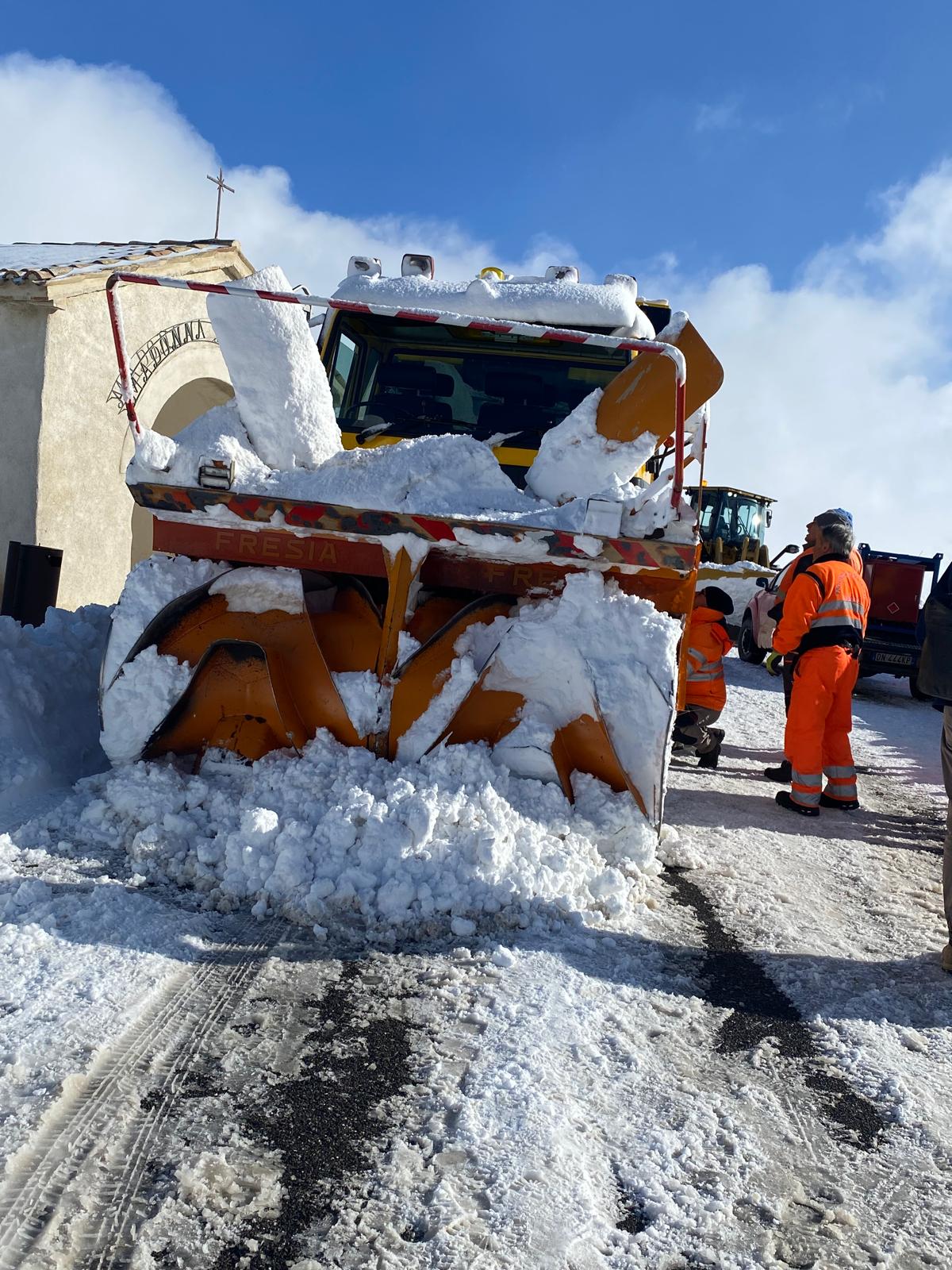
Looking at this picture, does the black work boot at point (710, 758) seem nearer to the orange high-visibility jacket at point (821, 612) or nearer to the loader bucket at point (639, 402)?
the orange high-visibility jacket at point (821, 612)

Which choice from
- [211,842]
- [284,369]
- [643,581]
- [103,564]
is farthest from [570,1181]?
[103,564]

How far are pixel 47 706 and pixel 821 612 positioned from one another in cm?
406

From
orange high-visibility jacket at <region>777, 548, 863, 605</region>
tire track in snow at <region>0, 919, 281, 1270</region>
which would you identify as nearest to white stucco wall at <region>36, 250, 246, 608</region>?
orange high-visibility jacket at <region>777, 548, 863, 605</region>

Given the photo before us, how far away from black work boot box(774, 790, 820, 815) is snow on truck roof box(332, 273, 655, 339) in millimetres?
2710

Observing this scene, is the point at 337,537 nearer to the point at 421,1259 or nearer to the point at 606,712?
the point at 606,712

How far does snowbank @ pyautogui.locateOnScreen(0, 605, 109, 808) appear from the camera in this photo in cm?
336

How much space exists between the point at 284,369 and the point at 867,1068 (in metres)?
3.01

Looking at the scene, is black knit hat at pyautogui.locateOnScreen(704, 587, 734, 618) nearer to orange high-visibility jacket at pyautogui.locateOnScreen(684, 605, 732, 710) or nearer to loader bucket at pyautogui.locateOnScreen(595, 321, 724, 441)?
orange high-visibility jacket at pyautogui.locateOnScreen(684, 605, 732, 710)

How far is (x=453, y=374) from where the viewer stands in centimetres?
470

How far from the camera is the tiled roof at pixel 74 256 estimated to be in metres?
7.23

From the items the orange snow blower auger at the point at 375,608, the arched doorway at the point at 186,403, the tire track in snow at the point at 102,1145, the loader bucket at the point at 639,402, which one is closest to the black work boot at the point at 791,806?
the orange snow blower auger at the point at 375,608

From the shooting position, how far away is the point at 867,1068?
2205mm

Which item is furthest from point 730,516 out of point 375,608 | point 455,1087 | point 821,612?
point 455,1087

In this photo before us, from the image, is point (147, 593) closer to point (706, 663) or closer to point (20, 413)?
point (706, 663)
